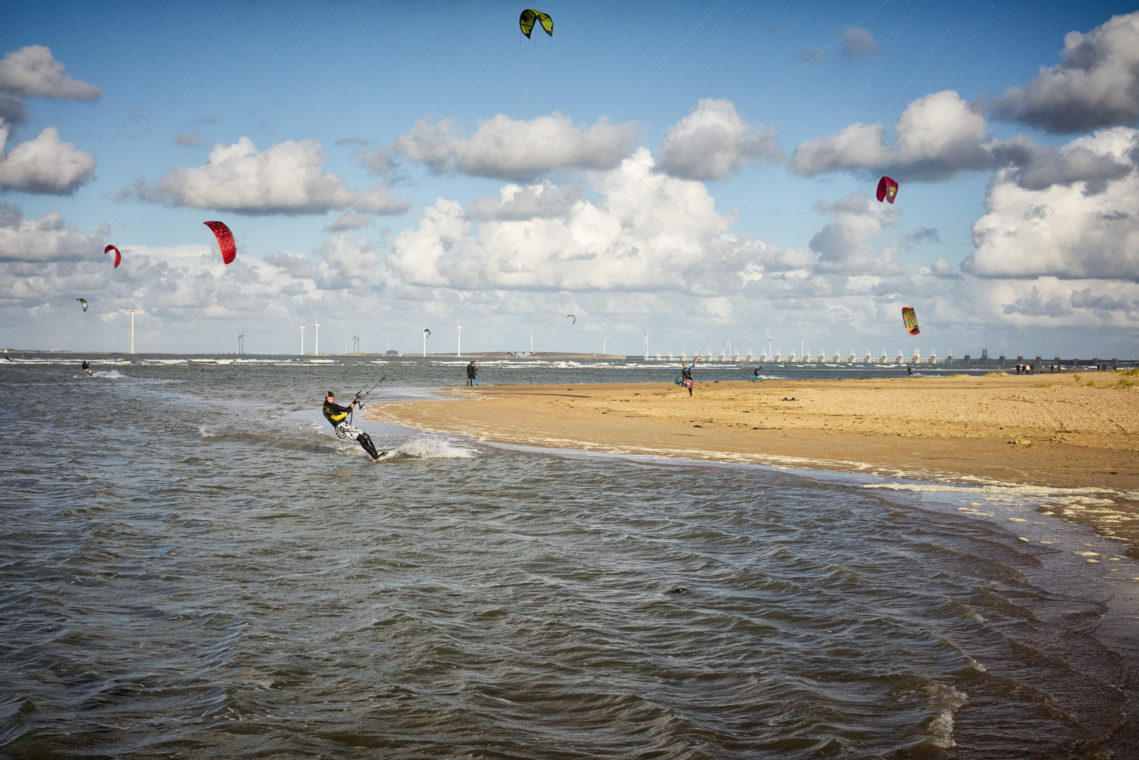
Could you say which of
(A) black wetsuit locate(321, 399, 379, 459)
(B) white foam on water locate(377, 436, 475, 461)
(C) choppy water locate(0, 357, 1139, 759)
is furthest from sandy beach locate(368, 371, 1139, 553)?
(A) black wetsuit locate(321, 399, 379, 459)

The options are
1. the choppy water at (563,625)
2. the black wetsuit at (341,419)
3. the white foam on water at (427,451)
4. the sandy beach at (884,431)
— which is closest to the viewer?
the choppy water at (563,625)

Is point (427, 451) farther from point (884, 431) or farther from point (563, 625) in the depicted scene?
point (884, 431)

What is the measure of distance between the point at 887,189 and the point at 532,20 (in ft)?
74.1

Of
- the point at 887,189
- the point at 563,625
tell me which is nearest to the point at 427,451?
the point at 563,625

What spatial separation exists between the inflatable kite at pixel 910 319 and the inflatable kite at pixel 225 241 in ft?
146

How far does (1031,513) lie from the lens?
41.5 feet

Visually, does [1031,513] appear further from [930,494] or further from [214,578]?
[214,578]

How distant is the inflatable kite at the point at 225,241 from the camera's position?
2520 cm

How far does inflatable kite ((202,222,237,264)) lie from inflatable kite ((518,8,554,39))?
1171cm

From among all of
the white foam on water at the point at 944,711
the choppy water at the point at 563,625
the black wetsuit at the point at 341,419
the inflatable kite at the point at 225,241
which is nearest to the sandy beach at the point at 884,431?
the choppy water at the point at 563,625

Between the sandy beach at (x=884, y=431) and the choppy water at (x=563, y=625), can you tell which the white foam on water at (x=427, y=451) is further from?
the choppy water at (x=563, y=625)

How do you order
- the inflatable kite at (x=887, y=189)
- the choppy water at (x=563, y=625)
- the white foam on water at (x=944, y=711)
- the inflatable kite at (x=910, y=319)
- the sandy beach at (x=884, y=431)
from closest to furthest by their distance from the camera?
1. the white foam on water at (x=944, y=711)
2. the choppy water at (x=563, y=625)
3. the sandy beach at (x=884, y=431)
4. the inflatable kite at (x=887, y=189)
5. the inflatable kite at (x=910, y=319)

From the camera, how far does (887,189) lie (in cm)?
3756

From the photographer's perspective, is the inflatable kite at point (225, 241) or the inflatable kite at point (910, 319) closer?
the inflatable kite at point (225, 241)
